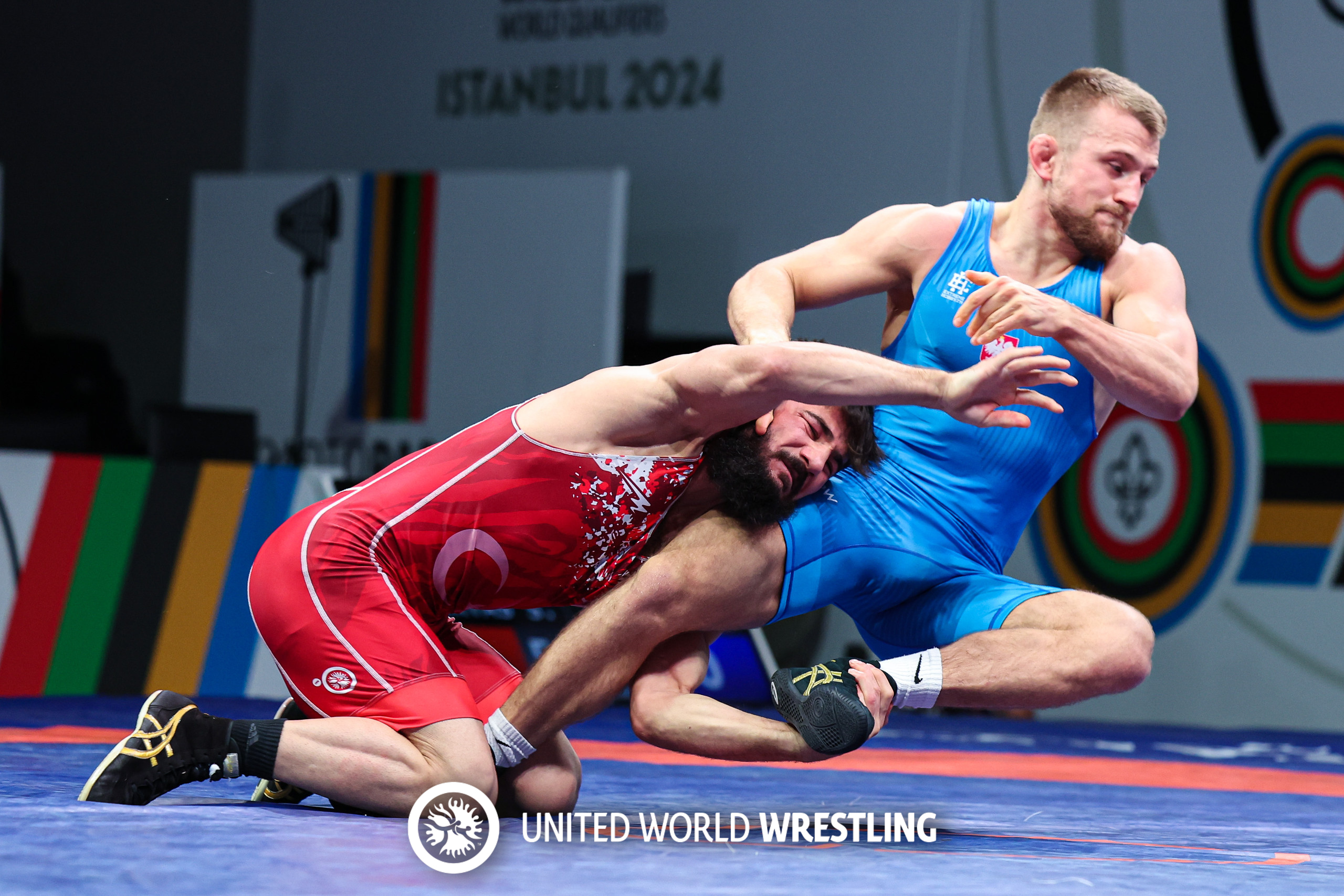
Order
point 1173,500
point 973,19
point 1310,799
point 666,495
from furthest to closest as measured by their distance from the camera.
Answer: point 973,19 → point 1173,500 → point 1310,799 → point 666,495

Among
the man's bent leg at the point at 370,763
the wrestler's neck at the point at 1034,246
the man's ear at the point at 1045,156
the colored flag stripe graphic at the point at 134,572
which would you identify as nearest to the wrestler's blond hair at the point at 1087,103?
A: the man's ear at the point at 1045,156

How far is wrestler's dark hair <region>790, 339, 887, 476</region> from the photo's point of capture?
120 inches

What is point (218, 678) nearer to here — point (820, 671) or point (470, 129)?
point (820, 671)

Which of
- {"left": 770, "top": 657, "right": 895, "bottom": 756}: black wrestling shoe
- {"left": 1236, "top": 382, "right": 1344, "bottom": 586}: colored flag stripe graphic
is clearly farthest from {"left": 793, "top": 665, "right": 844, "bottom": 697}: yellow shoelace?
{"left": 1236, "top": 382, "right": 1344, "bottom": 586}: colored flag stripe graphic

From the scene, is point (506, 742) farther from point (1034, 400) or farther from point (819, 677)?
point (1034, 400)

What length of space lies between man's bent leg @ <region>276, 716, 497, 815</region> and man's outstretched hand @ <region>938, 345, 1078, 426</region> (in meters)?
1.03

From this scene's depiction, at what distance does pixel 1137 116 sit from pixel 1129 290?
0.34 metres

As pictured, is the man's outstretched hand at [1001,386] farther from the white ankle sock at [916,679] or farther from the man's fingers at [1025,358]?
the white ankle sock at [916,679]

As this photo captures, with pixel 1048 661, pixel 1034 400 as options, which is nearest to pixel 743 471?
pixel 1034 400

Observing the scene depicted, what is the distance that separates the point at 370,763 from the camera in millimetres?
2641

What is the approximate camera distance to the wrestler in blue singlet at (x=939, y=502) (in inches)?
118

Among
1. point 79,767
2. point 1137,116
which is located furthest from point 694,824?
point 1137,116

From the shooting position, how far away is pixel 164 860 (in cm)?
202

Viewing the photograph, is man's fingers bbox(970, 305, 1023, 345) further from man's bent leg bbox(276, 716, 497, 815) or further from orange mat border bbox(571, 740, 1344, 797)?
orange mat border bbox(571, 740, 1344, 797)
